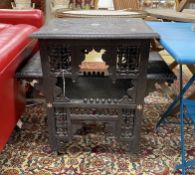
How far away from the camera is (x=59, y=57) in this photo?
4.50 ft

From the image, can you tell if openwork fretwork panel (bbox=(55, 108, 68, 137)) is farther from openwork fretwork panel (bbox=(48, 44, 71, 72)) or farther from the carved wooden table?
openwork fretwork panel (bbox=(48, 44, 71, 72))

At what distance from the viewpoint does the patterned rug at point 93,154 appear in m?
1.53

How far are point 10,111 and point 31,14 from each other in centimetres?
110

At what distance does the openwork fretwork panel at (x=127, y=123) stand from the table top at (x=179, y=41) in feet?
1.50

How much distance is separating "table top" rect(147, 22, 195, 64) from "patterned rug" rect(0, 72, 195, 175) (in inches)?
30.5

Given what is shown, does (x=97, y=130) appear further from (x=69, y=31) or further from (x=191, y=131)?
(x=69, y=31)

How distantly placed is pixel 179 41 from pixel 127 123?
578 mm

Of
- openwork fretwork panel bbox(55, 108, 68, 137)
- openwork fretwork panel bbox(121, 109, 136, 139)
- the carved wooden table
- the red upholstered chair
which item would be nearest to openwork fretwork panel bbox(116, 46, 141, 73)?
the carved wooden table

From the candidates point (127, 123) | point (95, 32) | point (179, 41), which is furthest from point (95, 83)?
point (179, 41)

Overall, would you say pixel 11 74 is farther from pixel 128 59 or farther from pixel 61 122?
pixel 128 59

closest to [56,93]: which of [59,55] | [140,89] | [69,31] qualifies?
[59,55]

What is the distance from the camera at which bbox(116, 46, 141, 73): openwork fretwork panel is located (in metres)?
1.36

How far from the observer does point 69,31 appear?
1328mm

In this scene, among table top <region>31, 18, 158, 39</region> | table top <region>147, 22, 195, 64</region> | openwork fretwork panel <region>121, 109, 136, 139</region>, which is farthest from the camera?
openwork fretwork panel <region>121, 109, 136, 139</region>
